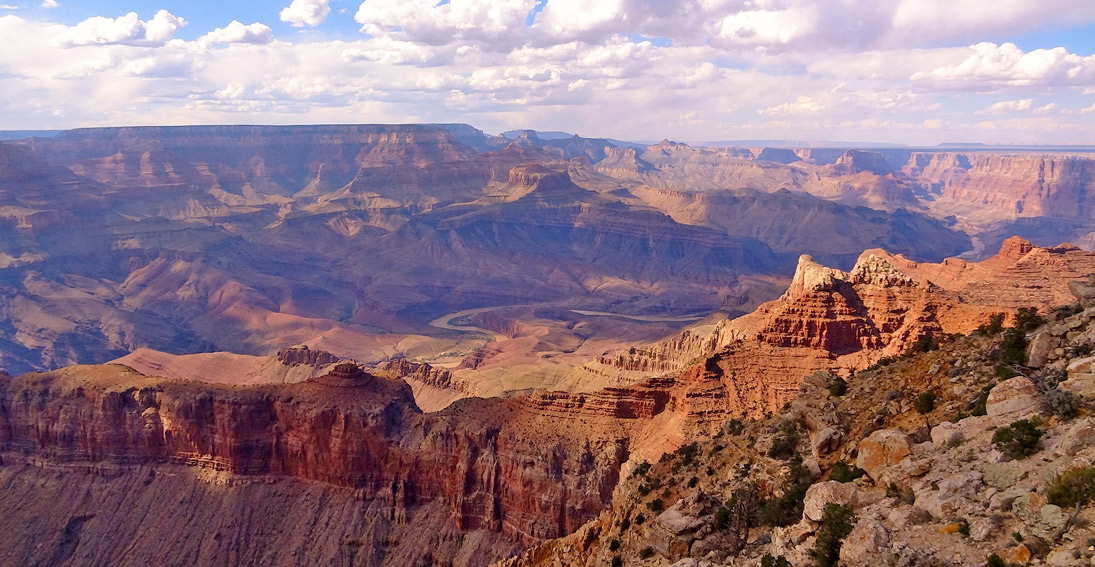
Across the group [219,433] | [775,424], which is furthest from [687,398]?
[219,433]

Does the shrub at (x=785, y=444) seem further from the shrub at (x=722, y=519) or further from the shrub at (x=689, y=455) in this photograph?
Result: the shrub at (x=689, y=455)

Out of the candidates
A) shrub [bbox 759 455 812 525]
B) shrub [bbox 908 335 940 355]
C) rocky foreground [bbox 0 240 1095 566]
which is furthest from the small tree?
rocky foreground [bbox 0 240 1095 566]

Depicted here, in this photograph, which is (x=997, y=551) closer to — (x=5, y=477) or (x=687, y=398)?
(x=687, y=398)

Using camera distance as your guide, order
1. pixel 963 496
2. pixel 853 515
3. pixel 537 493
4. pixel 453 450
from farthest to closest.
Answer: pixel 453 450 < pixel 537 493 < pixel 853 515 < pixel 963 496

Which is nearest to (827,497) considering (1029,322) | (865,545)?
(865,545)

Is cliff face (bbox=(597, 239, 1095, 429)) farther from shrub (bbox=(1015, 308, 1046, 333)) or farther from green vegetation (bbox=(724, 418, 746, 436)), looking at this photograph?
shrub (bbox=(1015, 308, 1046, 333))

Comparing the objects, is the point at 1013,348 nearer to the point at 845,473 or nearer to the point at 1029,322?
the point at 1029,322

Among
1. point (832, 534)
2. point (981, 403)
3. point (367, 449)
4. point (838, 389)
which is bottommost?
point (367, 449)
